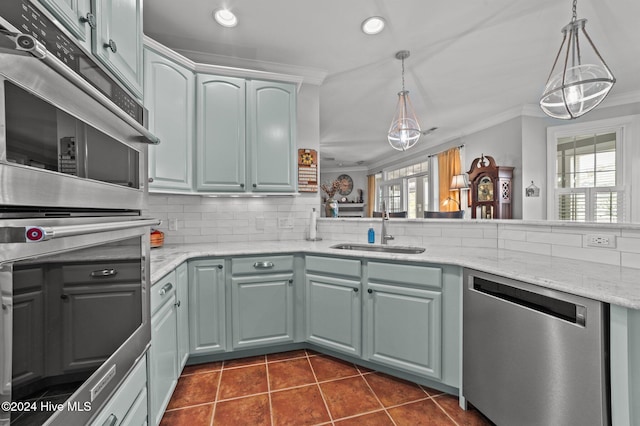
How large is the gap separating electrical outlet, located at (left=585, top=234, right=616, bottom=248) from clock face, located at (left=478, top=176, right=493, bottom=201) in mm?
3166

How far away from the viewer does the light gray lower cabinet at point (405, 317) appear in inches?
68.2

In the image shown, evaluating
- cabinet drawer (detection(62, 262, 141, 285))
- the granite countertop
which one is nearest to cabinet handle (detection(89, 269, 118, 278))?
cabinet drawer (detection(62, 262, 141, 285))

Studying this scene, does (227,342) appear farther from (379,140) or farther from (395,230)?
(379,140)

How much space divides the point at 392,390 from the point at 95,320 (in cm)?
176

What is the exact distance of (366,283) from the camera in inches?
77.4

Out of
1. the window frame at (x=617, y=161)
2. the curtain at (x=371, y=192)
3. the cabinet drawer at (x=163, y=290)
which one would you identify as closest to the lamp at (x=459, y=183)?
the window frame at (x=617, y=161)

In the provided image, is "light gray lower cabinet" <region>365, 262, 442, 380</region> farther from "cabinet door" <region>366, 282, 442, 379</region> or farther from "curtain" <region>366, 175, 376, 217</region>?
"curtain" <region>366, 175, 376, 217</region>

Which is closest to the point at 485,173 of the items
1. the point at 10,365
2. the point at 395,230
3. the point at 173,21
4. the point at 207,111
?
the point at 395,230

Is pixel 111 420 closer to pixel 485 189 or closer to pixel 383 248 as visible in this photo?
pixel 383 248

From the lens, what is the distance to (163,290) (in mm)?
1483

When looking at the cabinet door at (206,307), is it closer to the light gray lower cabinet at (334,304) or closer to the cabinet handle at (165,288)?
the cabinet handle at (165,288)

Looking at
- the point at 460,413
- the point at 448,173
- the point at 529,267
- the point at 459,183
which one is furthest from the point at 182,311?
the point at 448,173

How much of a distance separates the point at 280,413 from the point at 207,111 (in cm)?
220

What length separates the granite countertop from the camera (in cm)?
107
